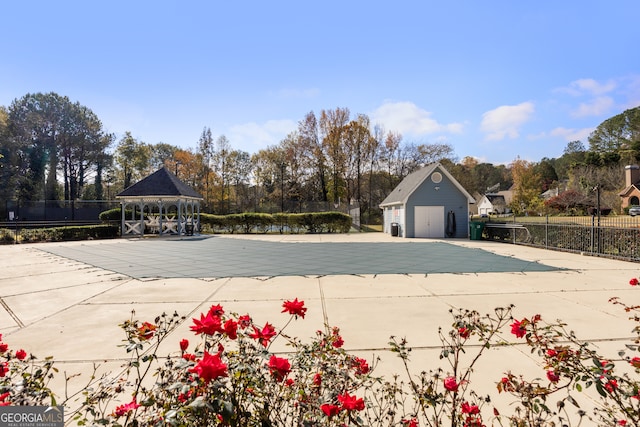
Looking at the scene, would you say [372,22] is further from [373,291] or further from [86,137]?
[86,137]

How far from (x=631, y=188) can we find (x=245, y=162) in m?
41.6

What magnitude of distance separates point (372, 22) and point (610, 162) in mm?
46660

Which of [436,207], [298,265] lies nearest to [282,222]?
[436,207]

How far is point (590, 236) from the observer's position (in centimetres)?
1084

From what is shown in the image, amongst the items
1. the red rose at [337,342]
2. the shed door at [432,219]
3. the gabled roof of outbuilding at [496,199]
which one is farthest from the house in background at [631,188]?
the red rose at [337,342]

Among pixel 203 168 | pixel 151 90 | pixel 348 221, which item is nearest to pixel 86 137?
pixel 203 168

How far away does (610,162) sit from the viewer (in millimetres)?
38500

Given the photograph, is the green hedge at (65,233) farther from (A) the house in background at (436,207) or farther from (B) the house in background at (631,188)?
(B) the house in background at (631,188)

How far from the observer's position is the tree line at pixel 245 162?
99.5 feet

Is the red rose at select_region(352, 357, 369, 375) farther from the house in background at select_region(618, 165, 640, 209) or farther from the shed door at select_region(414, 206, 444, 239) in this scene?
the house in background at select_region(618, 165, 640, 209)

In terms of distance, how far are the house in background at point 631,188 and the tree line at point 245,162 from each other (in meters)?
0.85

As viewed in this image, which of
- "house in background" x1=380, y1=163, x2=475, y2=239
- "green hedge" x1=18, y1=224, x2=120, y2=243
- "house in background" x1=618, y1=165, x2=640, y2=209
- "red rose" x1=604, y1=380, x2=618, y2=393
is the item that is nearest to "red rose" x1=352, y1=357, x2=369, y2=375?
"red rose" x1=604, y1=380, x2=618, y2=393

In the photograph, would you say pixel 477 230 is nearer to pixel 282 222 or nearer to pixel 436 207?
pixel 436 207

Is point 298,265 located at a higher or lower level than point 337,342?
lower
